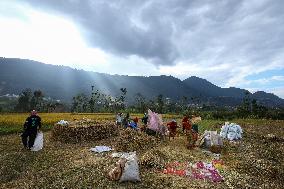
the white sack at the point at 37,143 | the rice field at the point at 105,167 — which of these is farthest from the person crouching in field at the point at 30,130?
the rice field at the point at 105,167

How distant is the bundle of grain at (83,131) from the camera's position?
988 inches

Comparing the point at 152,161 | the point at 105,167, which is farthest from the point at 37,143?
the point at 152,161

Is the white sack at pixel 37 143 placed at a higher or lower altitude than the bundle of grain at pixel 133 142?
lower

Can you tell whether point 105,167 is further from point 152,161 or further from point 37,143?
point 37,143

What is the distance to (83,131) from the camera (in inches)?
1008

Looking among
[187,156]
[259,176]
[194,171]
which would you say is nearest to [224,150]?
[187,156]

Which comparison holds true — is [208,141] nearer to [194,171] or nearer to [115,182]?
[194,171]

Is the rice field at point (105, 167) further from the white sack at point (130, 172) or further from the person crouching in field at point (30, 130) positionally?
the person crouching in field at point (30, 130)

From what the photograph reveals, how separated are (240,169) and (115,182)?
22.7 feet

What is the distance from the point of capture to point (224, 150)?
915 inches

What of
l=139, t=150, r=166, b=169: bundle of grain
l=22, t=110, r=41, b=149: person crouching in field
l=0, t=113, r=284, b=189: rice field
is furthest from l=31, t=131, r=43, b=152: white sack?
l=139, t=150, r=166, b=169: bundle of grain

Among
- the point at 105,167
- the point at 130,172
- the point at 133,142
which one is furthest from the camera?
the point at 133,142

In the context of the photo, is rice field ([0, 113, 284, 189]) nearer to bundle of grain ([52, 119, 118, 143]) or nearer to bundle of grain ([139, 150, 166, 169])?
bundle of grain ([139, 150, 166, 169])

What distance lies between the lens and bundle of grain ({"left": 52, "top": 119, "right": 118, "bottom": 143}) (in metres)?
25.1
